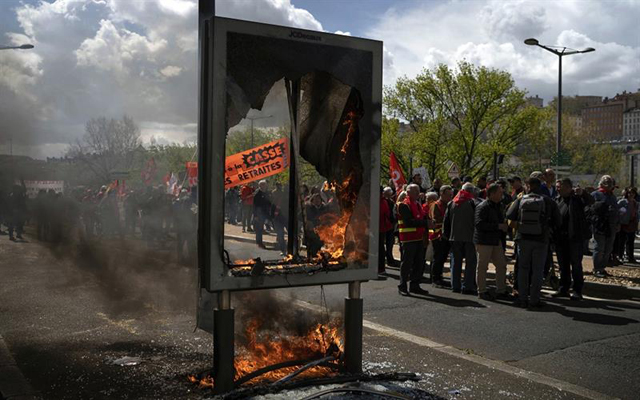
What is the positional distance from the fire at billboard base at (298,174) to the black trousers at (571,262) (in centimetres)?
503

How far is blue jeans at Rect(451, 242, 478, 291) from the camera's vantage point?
31.0 ft


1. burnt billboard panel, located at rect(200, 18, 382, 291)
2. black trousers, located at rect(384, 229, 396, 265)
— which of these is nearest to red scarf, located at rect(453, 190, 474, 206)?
black trousers, located at rect(384, 229, 396, 265)

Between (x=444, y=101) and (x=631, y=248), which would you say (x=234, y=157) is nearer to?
(x=631, y=248)

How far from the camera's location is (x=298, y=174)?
194 inches

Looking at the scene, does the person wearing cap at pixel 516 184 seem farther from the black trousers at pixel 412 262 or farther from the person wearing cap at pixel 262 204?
the person wearing cap at pixel 262 204

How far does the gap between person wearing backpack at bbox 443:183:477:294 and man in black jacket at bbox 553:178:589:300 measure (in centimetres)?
123

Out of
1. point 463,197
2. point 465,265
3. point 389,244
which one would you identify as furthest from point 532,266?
point 389,244

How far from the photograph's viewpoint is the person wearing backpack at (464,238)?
373 inches

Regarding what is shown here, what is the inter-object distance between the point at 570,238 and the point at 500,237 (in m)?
0.97

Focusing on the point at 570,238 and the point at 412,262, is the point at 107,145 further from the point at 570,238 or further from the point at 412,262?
the point at 570,238

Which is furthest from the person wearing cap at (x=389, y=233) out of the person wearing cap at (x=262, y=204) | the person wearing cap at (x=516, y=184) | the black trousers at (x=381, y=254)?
the person wearing cap at (x=262, y=204)

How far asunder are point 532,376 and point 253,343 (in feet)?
7.75

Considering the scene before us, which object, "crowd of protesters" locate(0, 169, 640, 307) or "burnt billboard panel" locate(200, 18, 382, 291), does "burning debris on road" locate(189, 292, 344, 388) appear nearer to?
"burnt billboard panel" locate(200, 18, 382, 291)

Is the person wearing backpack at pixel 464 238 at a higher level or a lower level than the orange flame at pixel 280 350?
higher
